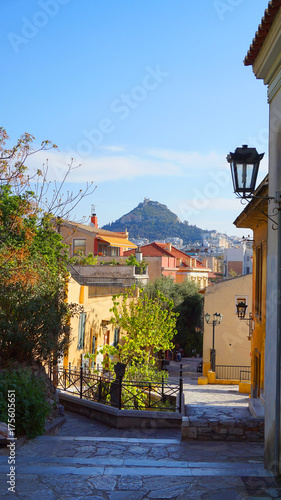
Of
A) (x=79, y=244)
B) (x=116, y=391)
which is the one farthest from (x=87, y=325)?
(x=79, y=244)

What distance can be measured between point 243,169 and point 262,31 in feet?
5.76

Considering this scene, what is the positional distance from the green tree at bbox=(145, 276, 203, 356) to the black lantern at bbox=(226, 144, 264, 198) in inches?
1283

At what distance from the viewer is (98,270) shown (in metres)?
30.2

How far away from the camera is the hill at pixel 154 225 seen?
125562 millimetres

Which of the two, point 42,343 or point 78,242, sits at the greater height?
point 78,242

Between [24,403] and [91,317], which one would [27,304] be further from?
[91,317]

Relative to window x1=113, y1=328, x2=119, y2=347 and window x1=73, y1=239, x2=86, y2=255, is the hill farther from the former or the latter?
window x1=113, y1=328, x2=119, y2=347

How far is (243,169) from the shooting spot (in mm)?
6945

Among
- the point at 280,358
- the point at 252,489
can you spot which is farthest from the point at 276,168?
the point at 252,489

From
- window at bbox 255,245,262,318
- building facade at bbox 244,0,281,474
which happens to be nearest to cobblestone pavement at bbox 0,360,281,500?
building facade at bbox 244,0,281,474

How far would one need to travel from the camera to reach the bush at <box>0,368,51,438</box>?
831 cm

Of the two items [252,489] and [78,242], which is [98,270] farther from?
[252,489]

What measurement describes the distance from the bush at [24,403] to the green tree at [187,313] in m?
30.1

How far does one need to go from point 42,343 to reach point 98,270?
18.3 metres
